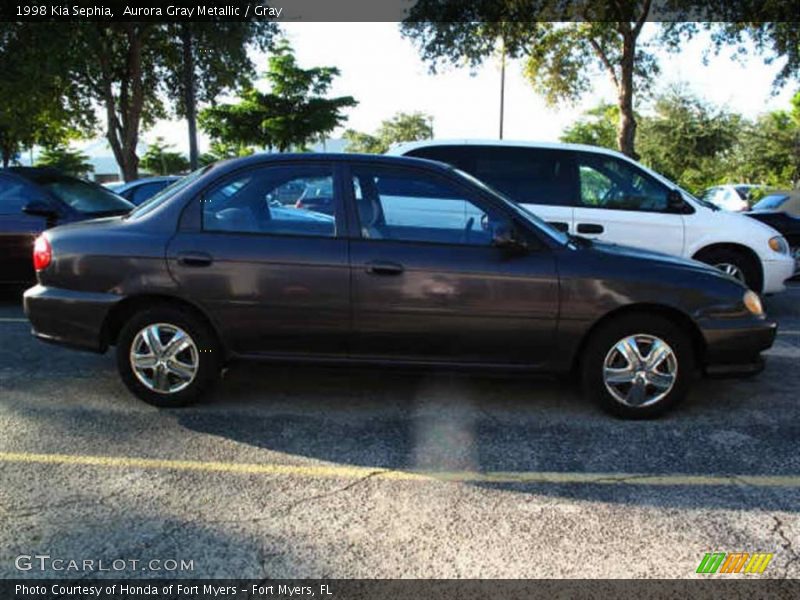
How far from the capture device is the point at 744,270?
7285mm

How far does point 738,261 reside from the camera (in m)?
7.28

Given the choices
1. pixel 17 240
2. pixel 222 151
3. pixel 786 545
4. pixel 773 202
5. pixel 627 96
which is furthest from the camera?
pixel 222 151

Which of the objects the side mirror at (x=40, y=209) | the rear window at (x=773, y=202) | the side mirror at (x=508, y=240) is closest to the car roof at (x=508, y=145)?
the side mirror at (x=508, y=240)

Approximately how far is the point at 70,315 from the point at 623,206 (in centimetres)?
529

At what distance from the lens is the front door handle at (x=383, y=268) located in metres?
4.15

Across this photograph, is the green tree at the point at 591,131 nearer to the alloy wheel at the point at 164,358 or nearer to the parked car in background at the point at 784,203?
the parked car in background at the point at 784,203

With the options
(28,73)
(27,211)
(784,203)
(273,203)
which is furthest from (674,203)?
A: (28,73)

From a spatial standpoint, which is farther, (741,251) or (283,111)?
(283,111)

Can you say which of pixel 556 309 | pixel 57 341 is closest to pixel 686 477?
pixel 556 309

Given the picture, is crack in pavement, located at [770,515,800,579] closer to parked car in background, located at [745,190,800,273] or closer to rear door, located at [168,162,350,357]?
rear door, located at [168,162,350,357]

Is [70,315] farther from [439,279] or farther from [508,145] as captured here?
[508,145]

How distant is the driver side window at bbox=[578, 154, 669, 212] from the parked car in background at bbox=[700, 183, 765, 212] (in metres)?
10.8

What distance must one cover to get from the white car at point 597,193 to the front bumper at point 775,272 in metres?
0.19

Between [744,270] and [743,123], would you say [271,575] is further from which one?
[743,123]
